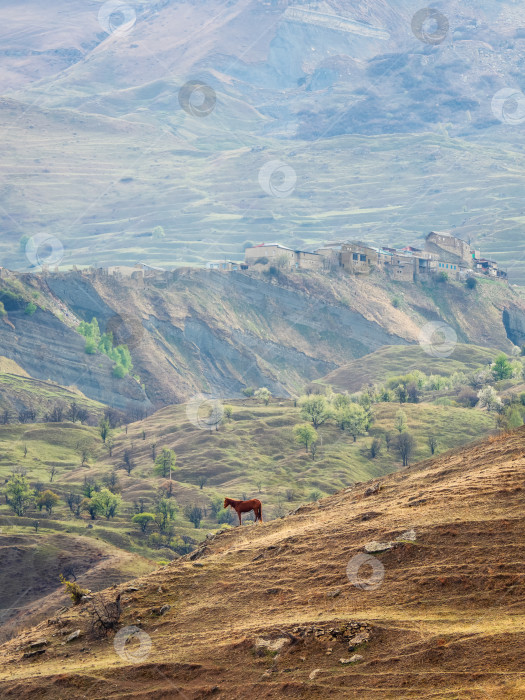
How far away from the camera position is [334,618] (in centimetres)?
2155

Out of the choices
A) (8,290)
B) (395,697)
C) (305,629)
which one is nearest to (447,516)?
(305,629)

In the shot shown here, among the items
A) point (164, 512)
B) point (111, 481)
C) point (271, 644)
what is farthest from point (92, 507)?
point (271, 644)

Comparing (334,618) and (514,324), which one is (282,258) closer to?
(514,324)

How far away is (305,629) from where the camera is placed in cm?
2145

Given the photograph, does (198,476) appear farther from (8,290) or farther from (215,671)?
(215,671)

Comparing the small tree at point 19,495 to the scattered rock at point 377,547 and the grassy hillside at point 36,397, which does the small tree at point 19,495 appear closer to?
the grassy hillside at point 36,397

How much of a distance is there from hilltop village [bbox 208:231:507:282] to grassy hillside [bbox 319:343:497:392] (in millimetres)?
23263

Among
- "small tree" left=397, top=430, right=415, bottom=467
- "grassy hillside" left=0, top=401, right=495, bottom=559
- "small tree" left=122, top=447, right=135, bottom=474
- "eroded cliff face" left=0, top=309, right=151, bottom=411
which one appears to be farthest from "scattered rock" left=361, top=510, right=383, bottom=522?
"eroded cliff face" left=0, top=309, right=151, bottom=411

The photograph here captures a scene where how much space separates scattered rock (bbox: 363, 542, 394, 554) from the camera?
24000mm

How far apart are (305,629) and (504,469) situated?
8.57 m

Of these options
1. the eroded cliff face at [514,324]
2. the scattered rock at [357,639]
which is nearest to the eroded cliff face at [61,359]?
the eroded cliff face at [514,324]

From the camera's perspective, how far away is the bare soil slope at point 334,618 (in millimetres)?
19219

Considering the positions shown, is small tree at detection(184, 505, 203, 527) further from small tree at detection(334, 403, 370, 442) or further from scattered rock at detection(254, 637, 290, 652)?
scattered rock at detection(254, 637, 290, 652)

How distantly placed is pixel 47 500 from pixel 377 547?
2439 inches
